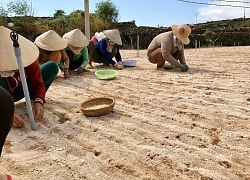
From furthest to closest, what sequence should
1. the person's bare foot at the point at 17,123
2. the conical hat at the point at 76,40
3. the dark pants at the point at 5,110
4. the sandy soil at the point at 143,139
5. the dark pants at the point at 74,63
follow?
the dark pants at the point at 74,63 < the conical hat at the point at 76,40 < the person's bare foot at the point at 17,123 < the sandy soil at the point at 143,139 < the dark pants at the point at 5,110

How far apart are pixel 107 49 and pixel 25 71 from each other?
9.02ft

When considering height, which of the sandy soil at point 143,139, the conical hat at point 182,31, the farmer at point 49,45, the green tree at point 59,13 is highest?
the green tree at point 59,13

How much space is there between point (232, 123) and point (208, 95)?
2.51 feet

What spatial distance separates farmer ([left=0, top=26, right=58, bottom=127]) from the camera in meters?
1.74

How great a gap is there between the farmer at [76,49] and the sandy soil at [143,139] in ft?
4.26

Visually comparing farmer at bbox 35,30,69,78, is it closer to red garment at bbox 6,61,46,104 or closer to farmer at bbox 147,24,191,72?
red garment at bbox 6,61,46,104

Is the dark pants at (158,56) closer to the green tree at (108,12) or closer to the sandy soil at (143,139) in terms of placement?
the sandy soil at (143,139)

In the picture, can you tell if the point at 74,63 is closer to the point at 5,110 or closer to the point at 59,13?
the point at 5,110

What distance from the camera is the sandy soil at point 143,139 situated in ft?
4.40

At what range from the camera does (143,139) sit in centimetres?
170

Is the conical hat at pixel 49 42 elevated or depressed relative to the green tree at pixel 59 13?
depressed

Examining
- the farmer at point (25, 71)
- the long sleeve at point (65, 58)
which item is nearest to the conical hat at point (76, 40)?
the long sleeve at point (65, 58)

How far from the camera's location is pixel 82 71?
14.2ft

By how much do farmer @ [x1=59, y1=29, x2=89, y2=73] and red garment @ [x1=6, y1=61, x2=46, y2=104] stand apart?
6.05ft
